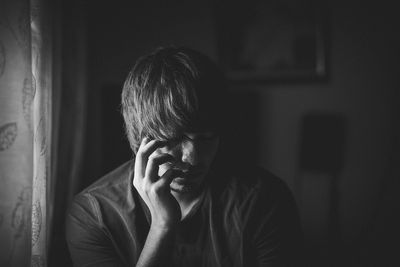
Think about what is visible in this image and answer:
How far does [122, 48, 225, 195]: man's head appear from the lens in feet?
3.03

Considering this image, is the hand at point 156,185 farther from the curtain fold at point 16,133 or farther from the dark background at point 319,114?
the dark background at point 319,114

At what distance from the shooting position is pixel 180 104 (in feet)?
3.02

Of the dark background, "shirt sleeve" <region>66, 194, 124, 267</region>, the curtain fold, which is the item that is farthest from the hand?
the dark background

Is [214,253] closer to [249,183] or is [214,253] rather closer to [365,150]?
[249,183]

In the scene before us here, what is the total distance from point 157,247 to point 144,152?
26 cm

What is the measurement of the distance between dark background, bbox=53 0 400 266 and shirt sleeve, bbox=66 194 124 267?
2.41 feet

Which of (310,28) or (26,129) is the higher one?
(310,28)

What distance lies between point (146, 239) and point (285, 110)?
127 cm

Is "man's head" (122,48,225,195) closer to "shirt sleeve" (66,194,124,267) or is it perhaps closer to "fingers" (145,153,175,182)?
"fingers" (145,153,175,182)

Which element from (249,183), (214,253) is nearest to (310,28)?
(249,183)

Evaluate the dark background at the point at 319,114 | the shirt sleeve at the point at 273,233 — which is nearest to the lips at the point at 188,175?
the shirt sleeve at the point at 273,233

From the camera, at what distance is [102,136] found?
183 centimetres

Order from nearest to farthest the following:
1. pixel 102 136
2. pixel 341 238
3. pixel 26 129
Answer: pixel 26 129, pixel 102 136, pixel 341 238

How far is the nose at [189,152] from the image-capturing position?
0.95 m
